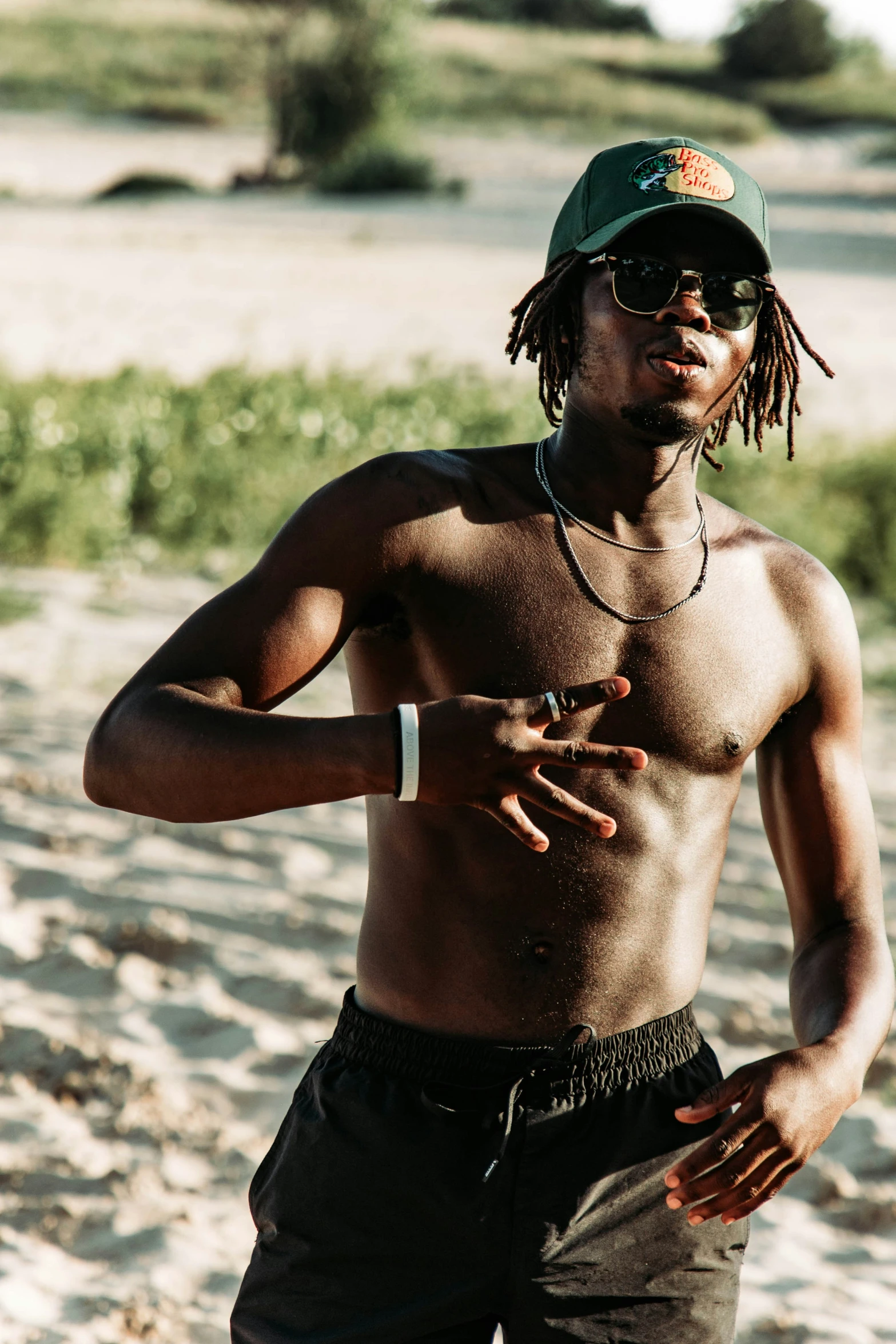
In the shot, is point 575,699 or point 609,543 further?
point 609,543

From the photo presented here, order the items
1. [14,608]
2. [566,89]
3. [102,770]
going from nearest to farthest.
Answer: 1. [102,770]
2. [14,608]
3. [566,89]

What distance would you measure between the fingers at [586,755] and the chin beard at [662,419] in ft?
1.72

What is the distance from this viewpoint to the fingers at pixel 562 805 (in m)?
1.50

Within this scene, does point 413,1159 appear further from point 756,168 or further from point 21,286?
point 756,168

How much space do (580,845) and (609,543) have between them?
1.29ft

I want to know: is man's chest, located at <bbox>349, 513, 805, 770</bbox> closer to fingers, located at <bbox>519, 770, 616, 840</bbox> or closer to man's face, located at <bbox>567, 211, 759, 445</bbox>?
man's face, located at <bbox>567, 211, 759, 445</bbox>

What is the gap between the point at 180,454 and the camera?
880 centimetres

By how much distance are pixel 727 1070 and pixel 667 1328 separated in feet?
7.66

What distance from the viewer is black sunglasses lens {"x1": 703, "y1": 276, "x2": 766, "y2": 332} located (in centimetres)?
190

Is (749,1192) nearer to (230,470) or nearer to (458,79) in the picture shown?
(230,470)

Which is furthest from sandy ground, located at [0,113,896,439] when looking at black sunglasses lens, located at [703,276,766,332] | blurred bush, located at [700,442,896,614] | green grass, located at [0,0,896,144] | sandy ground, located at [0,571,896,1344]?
black sunglasses lens, located at [703,276,766,332]

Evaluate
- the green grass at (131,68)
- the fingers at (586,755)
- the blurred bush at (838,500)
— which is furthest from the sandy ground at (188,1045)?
the green grass at (131,68)

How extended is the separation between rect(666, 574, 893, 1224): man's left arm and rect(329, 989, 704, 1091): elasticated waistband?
11cm

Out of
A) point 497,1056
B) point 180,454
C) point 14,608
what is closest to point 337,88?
point 180,454
